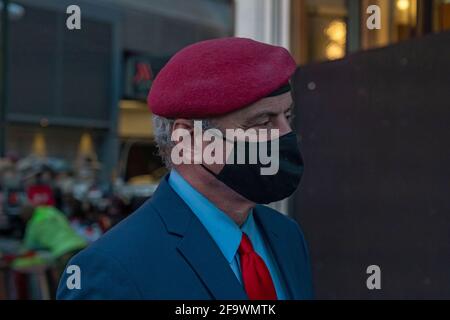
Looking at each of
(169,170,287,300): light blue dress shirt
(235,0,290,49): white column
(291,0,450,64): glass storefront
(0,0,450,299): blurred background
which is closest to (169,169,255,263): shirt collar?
(169,170,287,300): light blue dress shirt

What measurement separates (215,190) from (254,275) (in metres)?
0.21

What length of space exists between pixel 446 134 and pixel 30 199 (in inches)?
176

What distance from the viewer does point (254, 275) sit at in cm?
140

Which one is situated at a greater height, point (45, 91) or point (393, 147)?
point (45, 91)

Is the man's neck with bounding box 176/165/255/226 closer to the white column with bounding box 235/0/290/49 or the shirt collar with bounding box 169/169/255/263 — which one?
the shirt collar with bounding box 169/169/255/263

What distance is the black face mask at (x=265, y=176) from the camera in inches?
56.2

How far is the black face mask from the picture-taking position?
1.43 meters

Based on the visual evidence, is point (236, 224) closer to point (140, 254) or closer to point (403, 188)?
point (140, 254)

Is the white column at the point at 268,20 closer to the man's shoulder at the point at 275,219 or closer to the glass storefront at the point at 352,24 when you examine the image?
the glass storefront at the point at 352,24

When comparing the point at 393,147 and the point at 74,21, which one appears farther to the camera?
the point at 393,147

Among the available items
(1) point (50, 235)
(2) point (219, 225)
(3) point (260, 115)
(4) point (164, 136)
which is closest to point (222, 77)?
(3) point (260, 115)

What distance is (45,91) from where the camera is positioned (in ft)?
72.1

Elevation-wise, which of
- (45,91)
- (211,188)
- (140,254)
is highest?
(45,91)

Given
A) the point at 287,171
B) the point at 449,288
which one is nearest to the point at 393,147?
the point at 449,288
